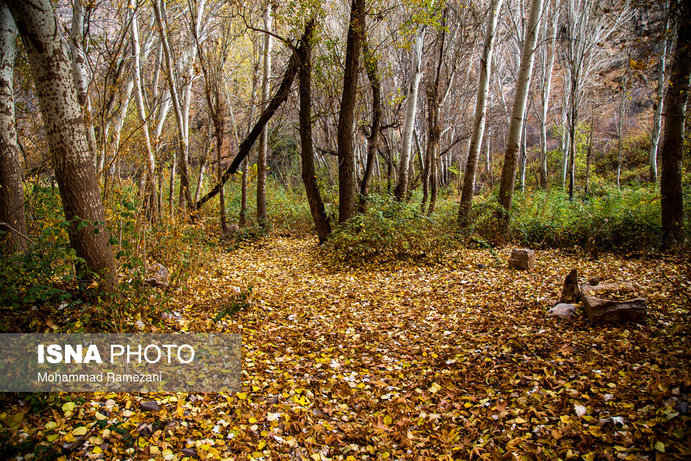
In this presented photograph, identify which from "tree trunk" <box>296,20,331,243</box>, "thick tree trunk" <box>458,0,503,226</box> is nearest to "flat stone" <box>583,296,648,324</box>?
"thick tree trunk" <box>458,0,503,226</box>

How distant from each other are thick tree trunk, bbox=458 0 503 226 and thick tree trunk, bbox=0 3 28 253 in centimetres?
783

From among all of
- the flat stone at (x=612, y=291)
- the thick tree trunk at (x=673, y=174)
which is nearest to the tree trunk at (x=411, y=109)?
the thick tree trunk at (x=673, y=174)

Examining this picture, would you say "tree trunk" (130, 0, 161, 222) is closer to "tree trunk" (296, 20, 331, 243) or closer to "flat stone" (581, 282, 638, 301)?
"tree trunk" (296, 20, 331, 243)

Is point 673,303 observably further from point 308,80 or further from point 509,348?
point 308,80

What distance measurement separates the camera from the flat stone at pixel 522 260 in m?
5.92

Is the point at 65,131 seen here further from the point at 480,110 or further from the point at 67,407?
the point at 480,110

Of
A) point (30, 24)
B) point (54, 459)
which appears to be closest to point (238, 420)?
point (54, 459)

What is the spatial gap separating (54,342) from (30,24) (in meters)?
2.39

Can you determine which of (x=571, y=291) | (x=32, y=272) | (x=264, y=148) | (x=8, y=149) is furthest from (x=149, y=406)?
(x=264, y=148)

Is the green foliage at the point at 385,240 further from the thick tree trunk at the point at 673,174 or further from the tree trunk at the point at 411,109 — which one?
the thick tree trunk at the point at 673,174

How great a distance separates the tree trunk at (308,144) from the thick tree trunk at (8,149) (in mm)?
4846

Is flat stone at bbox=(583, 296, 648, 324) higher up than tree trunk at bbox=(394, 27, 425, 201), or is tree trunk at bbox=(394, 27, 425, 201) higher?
tree trunk at bbox=(394, 27, 425, 201)

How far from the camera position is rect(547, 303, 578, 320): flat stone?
3.85 meters

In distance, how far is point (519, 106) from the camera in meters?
7.62
